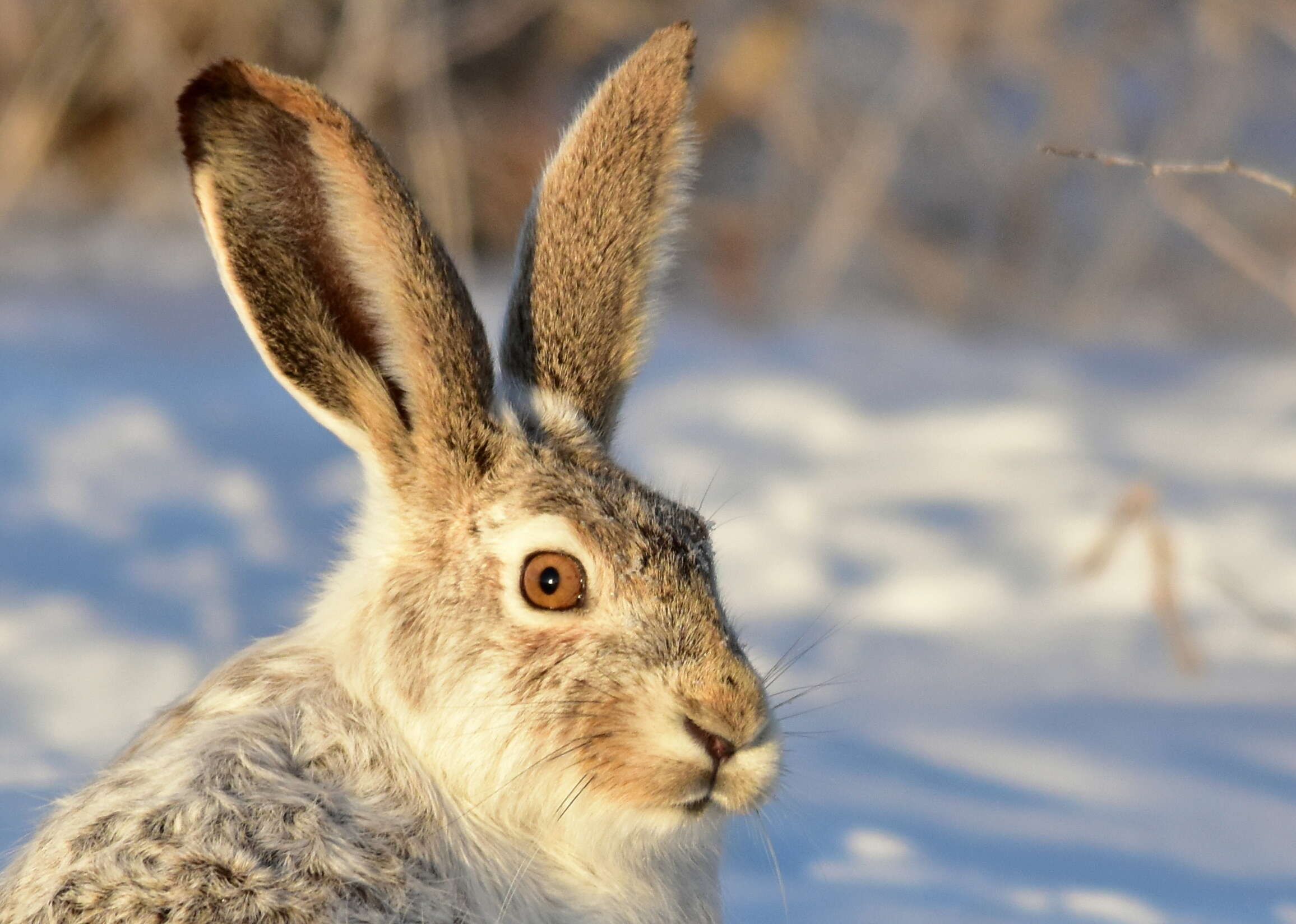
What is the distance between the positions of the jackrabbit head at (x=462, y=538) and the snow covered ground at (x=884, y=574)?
0.44 m

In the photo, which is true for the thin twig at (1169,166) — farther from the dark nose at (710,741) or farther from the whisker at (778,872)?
the whisker at (778,872)

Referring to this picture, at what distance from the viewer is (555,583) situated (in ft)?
8.05

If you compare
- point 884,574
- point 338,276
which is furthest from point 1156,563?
point 338,276

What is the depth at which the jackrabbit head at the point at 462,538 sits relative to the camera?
2.35m

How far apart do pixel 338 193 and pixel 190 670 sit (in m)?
1.62

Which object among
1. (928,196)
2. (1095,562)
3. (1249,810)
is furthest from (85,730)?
(928,196)

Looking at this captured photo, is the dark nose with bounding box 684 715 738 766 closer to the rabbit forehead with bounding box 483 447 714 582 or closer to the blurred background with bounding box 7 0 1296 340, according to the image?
the rabbit forehead with bounding box 483 447 714 582

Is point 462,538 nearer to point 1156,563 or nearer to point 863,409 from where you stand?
point 1156,563

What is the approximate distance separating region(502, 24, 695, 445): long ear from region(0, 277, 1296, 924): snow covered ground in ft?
2.72

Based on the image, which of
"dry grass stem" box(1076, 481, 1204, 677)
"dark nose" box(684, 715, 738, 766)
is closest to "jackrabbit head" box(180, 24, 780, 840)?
"dark nose" box(684, 715, 738, 766)

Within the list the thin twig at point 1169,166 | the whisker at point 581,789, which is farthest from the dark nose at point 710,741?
the thin twig at point 1169,166

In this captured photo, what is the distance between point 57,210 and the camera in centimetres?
692

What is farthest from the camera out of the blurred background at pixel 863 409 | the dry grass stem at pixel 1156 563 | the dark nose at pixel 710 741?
the dry grass stem at pixel 1156 563

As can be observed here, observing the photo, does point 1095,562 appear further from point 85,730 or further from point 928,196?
point 928,196
